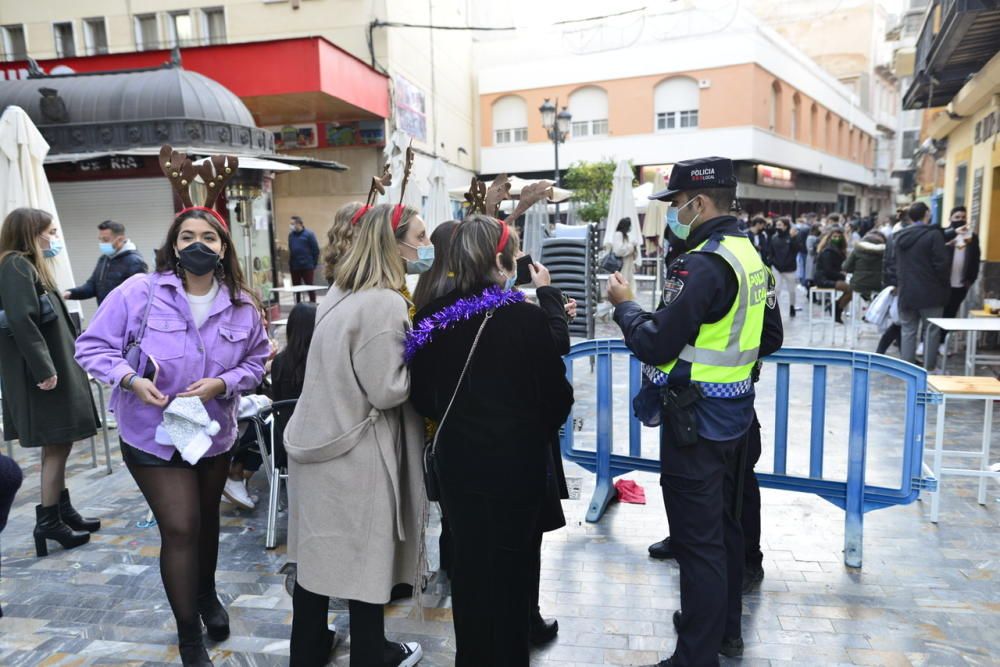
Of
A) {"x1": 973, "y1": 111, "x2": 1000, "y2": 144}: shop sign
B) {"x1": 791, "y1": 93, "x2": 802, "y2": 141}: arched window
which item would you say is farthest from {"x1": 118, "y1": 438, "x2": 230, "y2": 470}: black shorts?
{"x1": 791, "y1": 93, "x2": 802, "y2": 141}: arched window

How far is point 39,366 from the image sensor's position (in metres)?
4.06

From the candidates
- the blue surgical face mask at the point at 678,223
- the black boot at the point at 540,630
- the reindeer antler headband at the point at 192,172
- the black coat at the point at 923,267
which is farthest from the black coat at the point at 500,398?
the black coat at the point at 923,267

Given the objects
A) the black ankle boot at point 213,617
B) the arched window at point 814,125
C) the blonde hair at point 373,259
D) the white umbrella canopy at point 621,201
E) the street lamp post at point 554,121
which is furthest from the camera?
the arched window at point 814,125

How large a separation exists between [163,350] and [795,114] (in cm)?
3719

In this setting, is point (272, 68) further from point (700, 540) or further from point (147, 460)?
point (700, 540)

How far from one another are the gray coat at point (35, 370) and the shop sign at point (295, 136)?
51.1 feet

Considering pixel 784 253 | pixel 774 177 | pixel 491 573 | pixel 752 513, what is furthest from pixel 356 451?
pixel 774 177

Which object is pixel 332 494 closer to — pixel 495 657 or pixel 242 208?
pixel 495 657

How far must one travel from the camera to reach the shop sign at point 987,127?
9.95 metres

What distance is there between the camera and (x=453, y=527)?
8.55ft

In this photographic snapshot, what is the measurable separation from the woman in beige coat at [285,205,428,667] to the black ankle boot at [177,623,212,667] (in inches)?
18.9

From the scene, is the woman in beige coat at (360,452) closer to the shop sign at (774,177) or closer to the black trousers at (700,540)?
the black trousers at (700,540)

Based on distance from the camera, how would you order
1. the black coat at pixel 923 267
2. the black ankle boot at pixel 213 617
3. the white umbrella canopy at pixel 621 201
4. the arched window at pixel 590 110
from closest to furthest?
the black ankle boot at pixel 213 617 < the black coat at pixel 923 267 < the white umbrella canopy at pixel 621 201 < the arched window at pixel 590 110

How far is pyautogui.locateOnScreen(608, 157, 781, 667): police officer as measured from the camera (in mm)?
2709
